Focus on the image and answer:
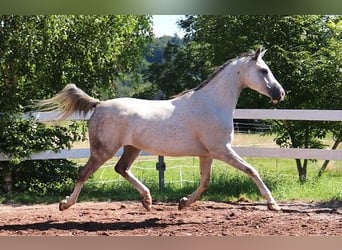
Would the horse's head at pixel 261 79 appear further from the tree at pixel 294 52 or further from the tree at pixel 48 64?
the tree at pixel 48 64

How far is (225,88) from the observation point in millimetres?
4461

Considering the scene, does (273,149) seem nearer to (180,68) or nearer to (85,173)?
(180,68)

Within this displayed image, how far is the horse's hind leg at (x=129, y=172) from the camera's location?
457cm

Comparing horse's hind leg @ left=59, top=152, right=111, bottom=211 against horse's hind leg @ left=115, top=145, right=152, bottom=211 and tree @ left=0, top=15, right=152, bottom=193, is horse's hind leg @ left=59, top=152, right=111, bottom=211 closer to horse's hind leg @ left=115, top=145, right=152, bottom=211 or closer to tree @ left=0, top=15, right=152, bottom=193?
horse's hind leg @ left=115, top=145, right=152, bottom=211

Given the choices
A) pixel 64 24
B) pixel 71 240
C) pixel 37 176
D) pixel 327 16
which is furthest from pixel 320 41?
pixel 71 240

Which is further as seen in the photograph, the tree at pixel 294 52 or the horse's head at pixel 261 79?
the tree at pixel 294 52

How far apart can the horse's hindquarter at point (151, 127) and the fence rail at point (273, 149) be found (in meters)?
1.04

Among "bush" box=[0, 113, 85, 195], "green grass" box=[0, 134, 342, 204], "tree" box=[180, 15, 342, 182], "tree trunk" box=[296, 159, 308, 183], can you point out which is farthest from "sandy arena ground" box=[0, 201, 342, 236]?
"tree" box=[180, 15, 342, 182]

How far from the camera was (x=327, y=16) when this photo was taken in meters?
6.14

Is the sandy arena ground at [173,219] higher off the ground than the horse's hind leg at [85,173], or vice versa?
the horse's hind leg at [85,173]

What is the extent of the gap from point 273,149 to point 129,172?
165 centimetres

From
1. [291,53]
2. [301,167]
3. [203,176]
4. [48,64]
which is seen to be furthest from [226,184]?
[48,64]

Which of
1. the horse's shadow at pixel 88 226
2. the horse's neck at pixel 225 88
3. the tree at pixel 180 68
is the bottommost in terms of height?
the horse's shadow at pixel 88 226

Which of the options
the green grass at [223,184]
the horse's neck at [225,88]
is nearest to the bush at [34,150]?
the green grass at [223,184]
